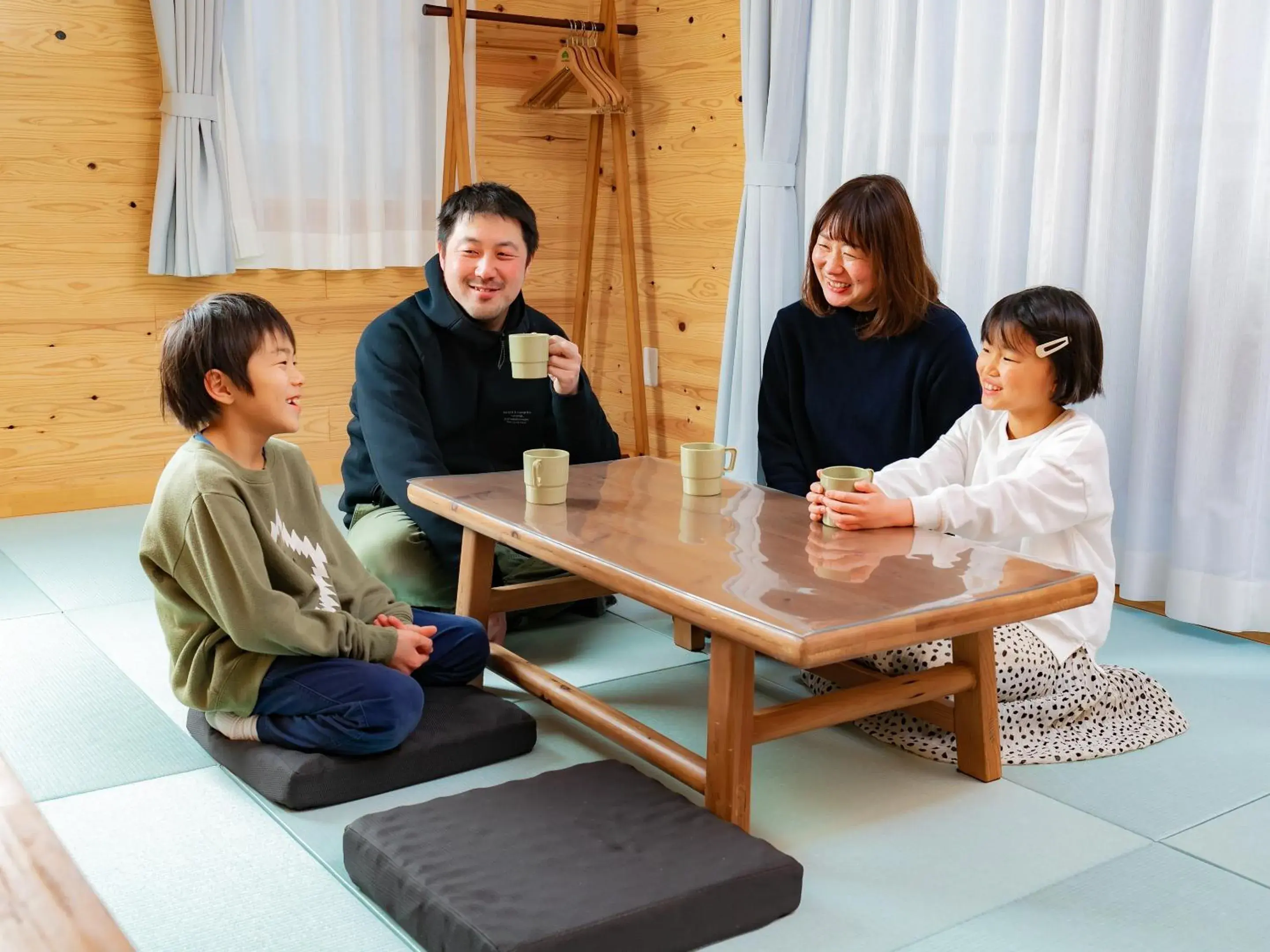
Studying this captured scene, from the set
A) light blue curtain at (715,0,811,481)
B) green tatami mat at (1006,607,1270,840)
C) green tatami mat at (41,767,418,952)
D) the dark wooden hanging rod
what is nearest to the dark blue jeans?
green tatami mat at (41,767,418,952)

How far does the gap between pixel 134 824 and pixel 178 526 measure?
0.42 metres

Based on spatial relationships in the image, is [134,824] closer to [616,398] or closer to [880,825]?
[880,825]

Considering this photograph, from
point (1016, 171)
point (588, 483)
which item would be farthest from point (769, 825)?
point (1016, 171)

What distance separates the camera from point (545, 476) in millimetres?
2098

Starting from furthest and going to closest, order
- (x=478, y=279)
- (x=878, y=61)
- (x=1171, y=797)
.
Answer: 1. (x=878, y=61)
2. (x=478, y=279)
3. (x=1171, y=797)

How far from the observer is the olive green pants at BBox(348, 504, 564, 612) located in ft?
8.54

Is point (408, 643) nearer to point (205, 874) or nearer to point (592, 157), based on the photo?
point (205, 874)

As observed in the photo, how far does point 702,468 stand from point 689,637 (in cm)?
53

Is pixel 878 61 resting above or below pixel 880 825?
above

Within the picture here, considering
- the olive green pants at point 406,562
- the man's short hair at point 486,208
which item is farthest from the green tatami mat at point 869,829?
the man's short hair at point 486,208

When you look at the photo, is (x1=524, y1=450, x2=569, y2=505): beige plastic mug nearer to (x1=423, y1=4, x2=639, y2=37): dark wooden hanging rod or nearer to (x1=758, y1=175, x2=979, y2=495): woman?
(x1=758, y1=175, x2=979, y2=495): woman

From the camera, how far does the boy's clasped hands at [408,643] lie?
79.3 inches

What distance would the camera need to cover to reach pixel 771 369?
2.80 meters

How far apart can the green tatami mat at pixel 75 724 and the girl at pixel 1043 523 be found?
44.1 inches
